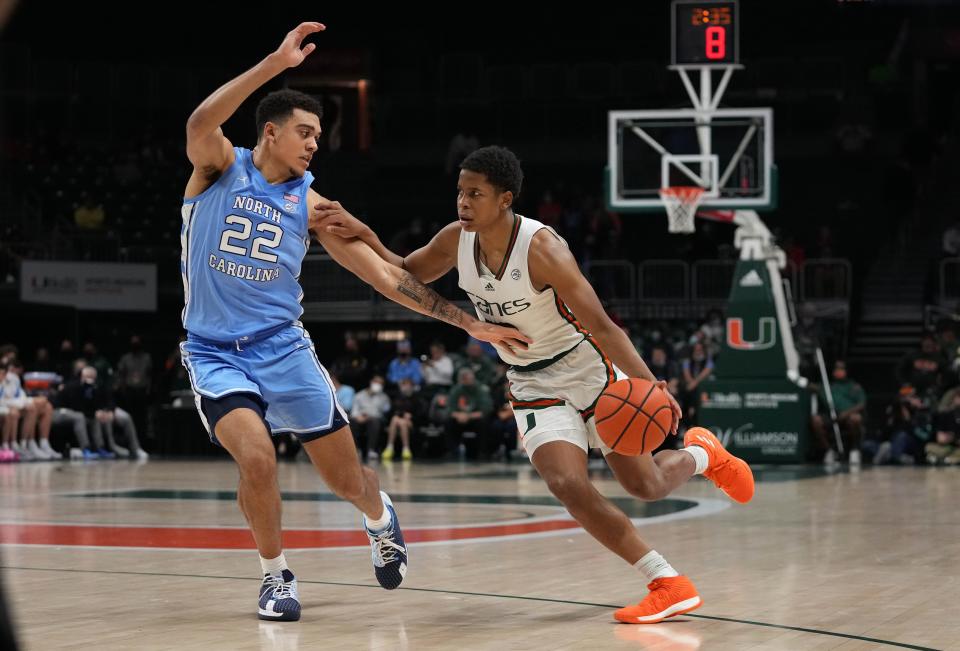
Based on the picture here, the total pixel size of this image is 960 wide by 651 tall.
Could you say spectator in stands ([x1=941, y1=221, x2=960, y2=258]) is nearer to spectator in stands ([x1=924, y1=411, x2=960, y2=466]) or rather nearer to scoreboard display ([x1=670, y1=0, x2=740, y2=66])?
spectator in stands ([x1=924, y1=411, x2=960, y2=466])

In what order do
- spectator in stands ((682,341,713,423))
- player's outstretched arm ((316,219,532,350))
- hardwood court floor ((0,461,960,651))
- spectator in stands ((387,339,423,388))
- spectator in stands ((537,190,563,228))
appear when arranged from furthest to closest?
spectator in stands ((537,190,563,228))
spectator in stands ((387,339,423,388))
spectator in stands ((682,341,713,423))
player's outstretched arm ((316,219,532,350))
hardwood court floor ((0,461,960,651))

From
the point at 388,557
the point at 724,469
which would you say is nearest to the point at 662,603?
the point at 724,469

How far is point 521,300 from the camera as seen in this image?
5.96m

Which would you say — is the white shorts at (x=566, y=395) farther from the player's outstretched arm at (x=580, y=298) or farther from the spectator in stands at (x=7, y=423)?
the spectator in stands at (x=7, y=423)

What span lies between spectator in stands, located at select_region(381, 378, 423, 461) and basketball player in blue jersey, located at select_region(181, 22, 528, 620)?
13268 mm

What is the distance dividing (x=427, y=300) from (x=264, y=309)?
721 millimetres

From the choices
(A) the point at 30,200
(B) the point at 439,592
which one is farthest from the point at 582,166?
(B) the point at 439,592

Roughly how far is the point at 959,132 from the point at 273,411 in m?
23.8

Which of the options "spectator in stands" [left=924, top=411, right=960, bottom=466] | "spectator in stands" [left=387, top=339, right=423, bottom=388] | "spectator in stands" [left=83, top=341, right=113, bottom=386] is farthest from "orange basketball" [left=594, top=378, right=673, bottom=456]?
"spectator in stands" [left=83, top=341, right=113, bottom=386]

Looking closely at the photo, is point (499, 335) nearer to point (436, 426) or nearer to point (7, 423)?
point (436, 426)

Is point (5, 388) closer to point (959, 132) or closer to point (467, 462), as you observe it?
point (467, 462)

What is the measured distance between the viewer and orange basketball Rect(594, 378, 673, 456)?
221 inches

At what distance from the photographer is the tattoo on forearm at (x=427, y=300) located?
6117mm

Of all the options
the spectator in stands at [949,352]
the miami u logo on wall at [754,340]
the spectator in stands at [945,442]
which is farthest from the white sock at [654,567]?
the spectator in stands at [949,352]
